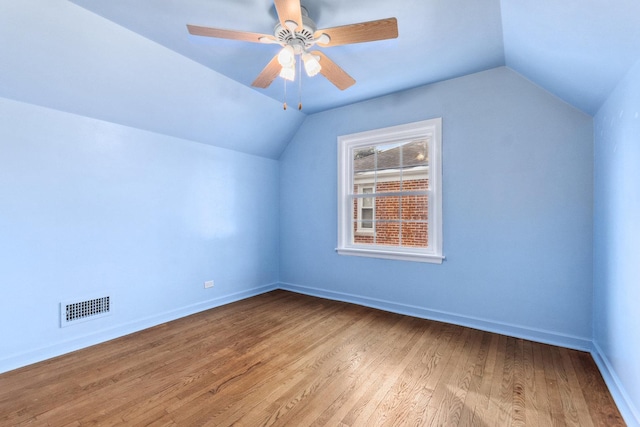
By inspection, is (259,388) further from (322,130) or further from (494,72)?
(494,72)

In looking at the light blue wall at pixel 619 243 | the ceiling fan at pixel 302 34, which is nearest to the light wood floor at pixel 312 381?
the light blue wall at pixel 619 243

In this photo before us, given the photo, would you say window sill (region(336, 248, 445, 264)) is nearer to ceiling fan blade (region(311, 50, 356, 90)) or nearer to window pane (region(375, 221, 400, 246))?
window pane (region(375, 221, 400, 246))

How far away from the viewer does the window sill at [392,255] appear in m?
3.17

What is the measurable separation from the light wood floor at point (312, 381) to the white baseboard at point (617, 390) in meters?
0.05

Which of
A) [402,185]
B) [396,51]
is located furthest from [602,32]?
[402,185]

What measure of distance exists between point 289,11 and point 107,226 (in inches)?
102

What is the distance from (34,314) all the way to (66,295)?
229 millimetres

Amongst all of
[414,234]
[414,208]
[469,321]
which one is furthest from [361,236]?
[469,321]

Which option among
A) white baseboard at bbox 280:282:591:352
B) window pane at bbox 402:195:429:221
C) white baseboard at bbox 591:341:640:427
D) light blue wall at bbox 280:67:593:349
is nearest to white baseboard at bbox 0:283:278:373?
white baseboard at bbox 280:282:591:352

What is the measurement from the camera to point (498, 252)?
2826 mm

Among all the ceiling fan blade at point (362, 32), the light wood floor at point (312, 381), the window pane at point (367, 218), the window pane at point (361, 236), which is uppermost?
the ceiling fan blade at point (362, 32)

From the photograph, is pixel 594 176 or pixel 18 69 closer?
pixel 18 69

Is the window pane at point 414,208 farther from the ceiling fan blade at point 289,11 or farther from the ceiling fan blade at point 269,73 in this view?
the ceiling fan blade at point 289,11

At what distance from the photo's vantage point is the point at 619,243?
1.87m
